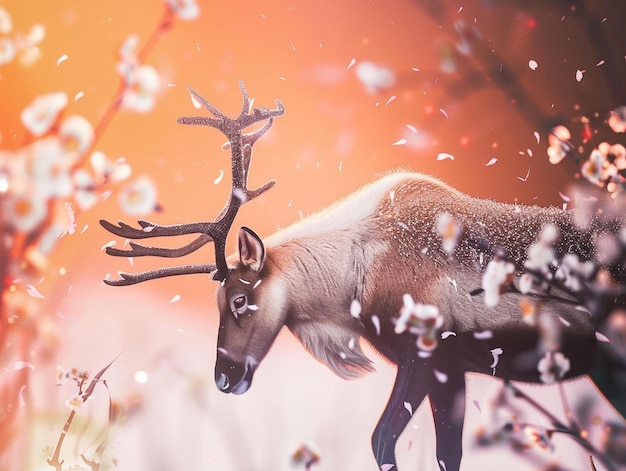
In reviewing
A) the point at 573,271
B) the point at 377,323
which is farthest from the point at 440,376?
the point at 573,271

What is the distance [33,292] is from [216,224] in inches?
21.8

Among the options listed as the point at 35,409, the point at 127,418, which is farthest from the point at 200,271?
the point at 35,409

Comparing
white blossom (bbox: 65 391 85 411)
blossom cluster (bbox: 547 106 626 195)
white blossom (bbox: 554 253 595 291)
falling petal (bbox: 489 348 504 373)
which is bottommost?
white blossom (bbox: 65 391 85 411)

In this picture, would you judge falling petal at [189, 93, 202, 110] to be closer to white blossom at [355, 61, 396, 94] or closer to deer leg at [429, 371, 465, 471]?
white blossom at [355, 61, 396, 94]

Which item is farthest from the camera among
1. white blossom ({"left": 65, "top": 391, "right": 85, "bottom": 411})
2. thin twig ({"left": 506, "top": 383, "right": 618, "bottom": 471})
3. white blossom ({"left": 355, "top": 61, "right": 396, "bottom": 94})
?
white blossom ({"left": 355, "top": 61, "right": 396, "bottom": 94})

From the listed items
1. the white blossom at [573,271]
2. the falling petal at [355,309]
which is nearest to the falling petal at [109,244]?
the falling petal at [355,309]

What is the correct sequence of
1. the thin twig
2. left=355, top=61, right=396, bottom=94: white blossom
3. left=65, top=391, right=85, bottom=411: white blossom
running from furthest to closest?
left=355, top=61, right=396, bottom=94: white blossom
left=65, top=391, right=85, bottom=411: white blossom
the thin twig

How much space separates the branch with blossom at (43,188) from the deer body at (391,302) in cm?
41

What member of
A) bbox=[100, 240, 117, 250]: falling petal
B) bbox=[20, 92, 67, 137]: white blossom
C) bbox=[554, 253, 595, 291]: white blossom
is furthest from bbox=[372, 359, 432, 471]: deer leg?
bbox=[20, 92, 67, 137]: white blossom

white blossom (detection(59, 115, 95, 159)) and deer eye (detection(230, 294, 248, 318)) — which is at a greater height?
white blossom (detection(59, 115, 95, 159))

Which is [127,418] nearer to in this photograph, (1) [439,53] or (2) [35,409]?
(2) [35,409]

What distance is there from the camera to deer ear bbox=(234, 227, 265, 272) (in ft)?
5.20

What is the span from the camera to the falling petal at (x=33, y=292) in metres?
1.64

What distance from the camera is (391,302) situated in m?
1.60
